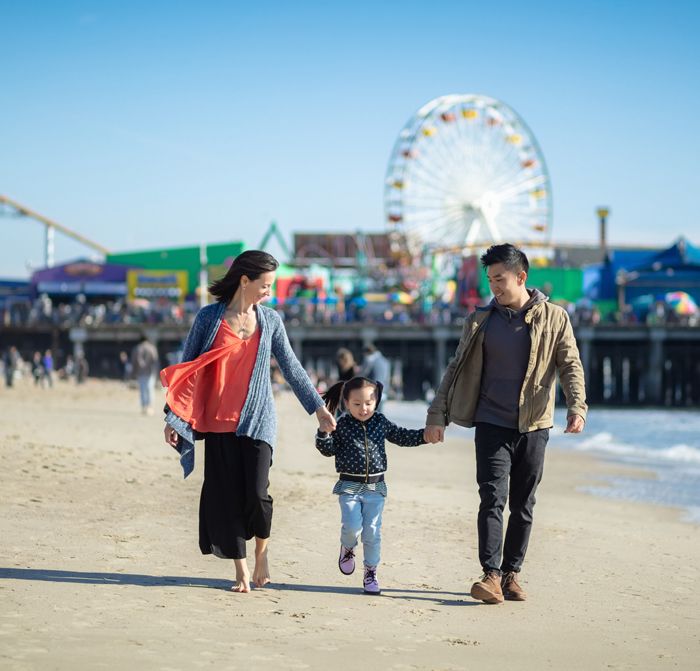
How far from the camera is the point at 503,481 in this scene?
4.09 meters

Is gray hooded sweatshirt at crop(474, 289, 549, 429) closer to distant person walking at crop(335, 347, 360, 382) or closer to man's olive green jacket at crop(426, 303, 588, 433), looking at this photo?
man's olive green jacket at crop(426, 303, 588, 433)

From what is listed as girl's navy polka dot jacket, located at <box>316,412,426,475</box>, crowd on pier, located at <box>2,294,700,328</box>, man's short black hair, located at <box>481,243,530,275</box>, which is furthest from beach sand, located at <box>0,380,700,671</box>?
crowd on pier, located at <box>2,294,700,328</box>

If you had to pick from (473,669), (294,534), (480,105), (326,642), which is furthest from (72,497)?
(480,105)

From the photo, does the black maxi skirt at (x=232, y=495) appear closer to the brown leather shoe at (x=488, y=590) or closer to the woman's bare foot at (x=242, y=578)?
the woman's bare foot at (x=242, y=578)

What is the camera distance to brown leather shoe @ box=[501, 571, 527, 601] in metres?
4.05

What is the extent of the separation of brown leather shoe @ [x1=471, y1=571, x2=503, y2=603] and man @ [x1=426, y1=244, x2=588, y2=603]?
0.06 ft

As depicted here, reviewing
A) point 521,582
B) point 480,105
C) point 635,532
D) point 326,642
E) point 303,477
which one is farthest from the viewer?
point 480,105

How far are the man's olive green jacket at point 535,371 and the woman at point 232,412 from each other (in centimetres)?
63

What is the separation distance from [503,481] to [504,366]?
1.73ft

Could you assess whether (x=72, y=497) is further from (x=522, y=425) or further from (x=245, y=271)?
(x=522, y=425)

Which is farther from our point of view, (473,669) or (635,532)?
(635,532)

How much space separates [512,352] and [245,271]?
4.19 ft

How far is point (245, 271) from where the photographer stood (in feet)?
13.3

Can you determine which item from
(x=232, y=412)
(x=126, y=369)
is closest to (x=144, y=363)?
(x=232, y=412)
